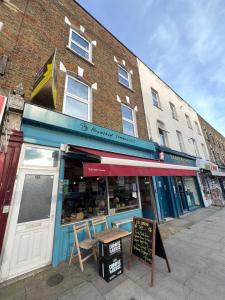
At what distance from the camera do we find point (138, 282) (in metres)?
3.39

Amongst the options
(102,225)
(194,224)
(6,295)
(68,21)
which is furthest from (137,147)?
(68,21)

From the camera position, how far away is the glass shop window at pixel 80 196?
5145mm

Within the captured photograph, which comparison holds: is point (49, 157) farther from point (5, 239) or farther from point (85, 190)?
point (5, 239)

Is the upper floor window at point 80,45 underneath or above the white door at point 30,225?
above

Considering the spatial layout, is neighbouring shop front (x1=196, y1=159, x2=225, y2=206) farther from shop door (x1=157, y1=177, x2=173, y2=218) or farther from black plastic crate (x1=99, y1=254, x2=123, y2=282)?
black plastic crate (x1=99, y1=254, x2=123, y2=282)

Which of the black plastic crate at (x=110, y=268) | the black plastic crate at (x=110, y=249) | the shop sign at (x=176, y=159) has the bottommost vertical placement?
the black plastic crate at (x=110, y=268)

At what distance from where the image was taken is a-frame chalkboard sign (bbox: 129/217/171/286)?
3.63 metres

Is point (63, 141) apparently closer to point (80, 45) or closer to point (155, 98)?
point (80, 45)

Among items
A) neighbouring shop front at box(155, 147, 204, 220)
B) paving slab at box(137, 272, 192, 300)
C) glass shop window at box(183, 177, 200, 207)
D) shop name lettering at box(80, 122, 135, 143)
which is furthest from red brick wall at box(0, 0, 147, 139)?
glass shop window at box(183, 177, 200, 207)

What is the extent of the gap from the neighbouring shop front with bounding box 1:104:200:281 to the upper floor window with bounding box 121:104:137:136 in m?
2.30

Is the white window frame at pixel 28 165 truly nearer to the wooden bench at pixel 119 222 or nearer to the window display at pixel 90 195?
the window display at pixel 90 195

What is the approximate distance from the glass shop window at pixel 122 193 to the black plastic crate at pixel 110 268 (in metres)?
2.38

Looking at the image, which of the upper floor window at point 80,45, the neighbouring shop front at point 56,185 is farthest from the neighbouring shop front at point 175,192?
the upper floor window at point 80,45

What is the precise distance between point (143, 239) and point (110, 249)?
91cm
